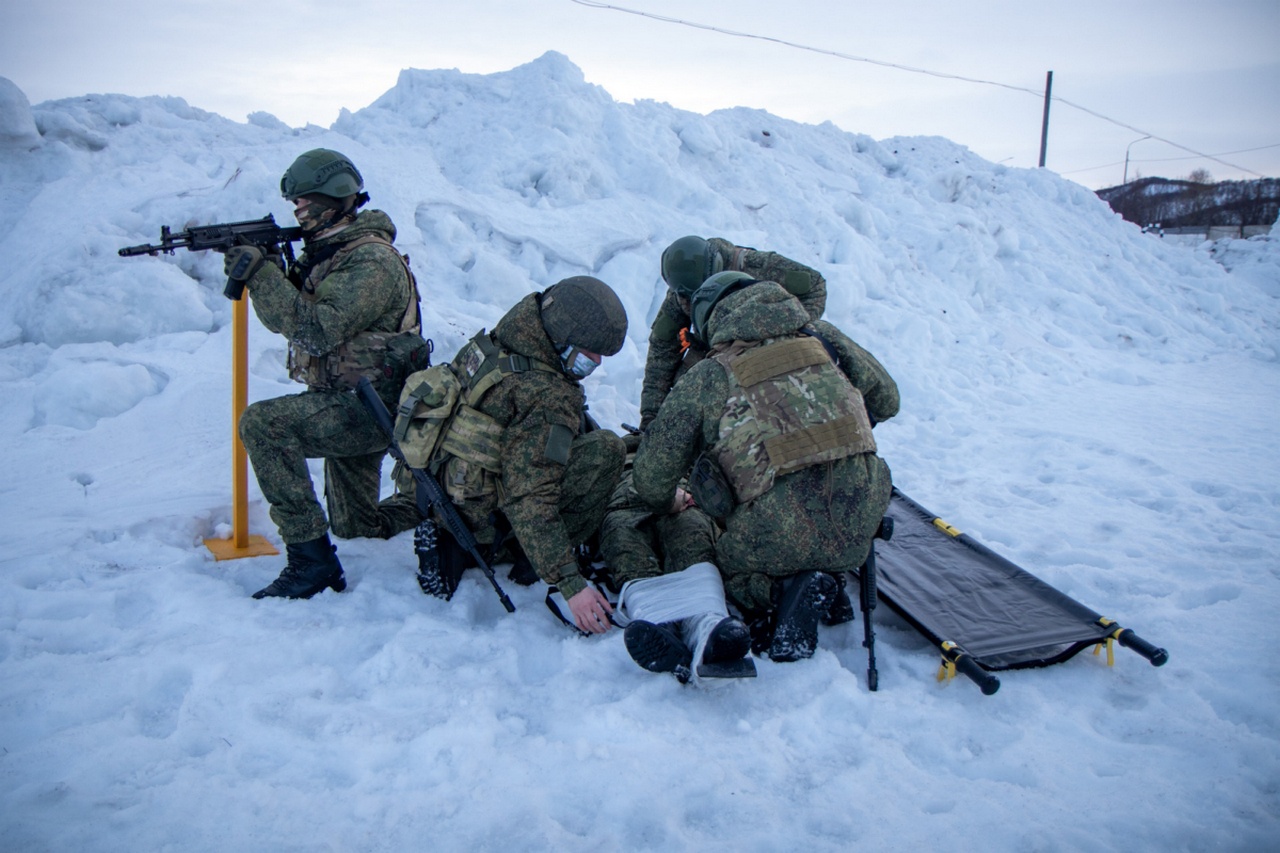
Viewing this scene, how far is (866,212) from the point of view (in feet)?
29.2

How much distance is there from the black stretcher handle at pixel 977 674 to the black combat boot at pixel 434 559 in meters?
1.88

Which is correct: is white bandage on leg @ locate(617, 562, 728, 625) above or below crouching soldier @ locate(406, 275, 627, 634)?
below

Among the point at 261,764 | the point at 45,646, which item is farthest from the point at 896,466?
the point at 45,646

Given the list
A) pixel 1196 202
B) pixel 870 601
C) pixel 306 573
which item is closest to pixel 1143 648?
pixel 870 601

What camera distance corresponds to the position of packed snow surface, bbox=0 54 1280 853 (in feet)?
6.43

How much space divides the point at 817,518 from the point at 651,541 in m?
0.87

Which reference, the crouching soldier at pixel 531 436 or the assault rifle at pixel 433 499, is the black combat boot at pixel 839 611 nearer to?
the crouching soldier at pixel 531 436

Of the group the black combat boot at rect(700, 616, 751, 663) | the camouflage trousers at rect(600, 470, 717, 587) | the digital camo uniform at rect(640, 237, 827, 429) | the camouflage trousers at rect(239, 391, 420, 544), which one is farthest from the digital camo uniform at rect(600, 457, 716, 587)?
the digital camo uniform at rect(640, 237, 827, 429)

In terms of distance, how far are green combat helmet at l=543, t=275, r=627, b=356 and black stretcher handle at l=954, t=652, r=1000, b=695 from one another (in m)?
1.57

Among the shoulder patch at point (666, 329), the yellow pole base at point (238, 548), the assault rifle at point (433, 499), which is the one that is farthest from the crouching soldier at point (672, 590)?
the yellow pole base at point (238, 548)

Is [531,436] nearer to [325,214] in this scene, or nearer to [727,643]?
[727,643]

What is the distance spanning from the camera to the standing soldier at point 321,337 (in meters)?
2.94

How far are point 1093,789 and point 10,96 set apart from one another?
707 centimetres

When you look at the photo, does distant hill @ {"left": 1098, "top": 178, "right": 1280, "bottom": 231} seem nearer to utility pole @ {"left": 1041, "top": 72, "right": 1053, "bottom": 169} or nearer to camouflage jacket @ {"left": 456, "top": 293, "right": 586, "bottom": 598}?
utility pole @ {"left": 1041, "top": 72, "right": 1053, "bottom": 169}
